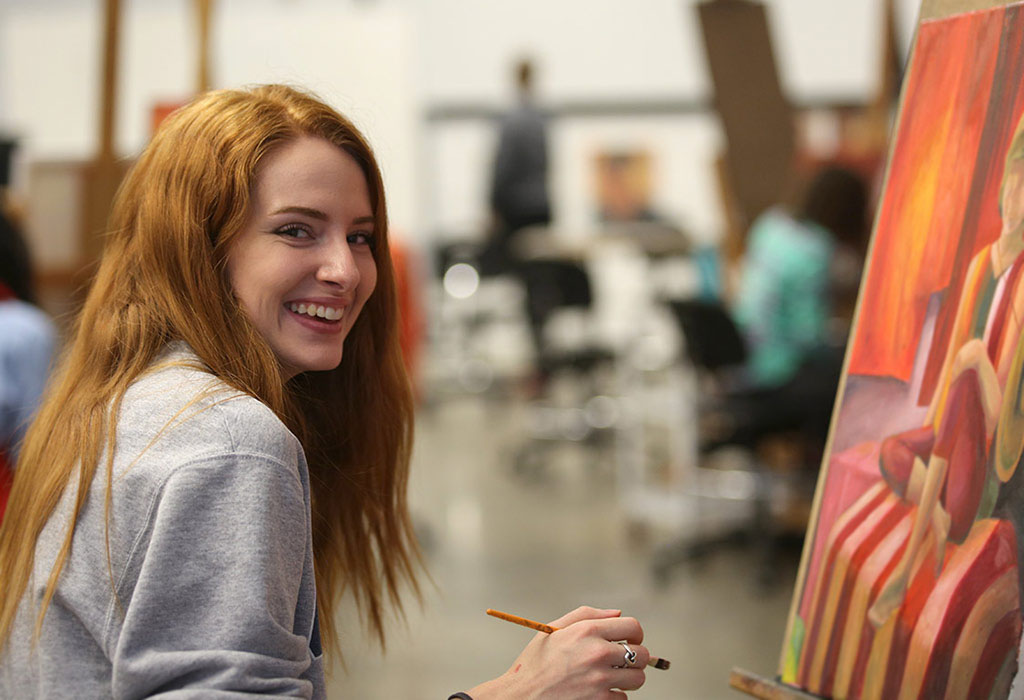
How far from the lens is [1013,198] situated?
108cm

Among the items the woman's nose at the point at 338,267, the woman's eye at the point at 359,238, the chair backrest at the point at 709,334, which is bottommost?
the chair backrest at the point at 709,334

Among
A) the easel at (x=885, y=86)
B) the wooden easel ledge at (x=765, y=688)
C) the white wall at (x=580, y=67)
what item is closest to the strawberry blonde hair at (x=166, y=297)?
the wooden easel ledge at (x=765, y=688)

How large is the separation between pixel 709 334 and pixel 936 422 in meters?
2.75

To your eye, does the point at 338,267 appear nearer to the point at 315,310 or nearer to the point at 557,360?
the point at 315,310

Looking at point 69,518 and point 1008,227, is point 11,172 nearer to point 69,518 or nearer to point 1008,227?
point 69,518

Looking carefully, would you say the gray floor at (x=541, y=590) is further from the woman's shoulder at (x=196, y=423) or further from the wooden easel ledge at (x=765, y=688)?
the woman's shoulder at (x=196, y=423)

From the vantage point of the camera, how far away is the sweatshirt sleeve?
36.5 inches

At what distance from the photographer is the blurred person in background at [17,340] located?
254cm

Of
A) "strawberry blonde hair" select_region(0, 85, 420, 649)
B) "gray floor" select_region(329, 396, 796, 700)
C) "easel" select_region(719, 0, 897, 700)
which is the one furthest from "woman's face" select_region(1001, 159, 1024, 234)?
"easel" select_region(719, 0, 897, 700)

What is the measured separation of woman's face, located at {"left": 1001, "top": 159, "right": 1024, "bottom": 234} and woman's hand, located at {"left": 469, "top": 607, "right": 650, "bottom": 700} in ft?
1.70

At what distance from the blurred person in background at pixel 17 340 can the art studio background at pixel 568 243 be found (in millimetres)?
363

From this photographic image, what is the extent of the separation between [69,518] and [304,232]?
36cm

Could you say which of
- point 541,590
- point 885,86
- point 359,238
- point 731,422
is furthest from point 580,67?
point 359,238

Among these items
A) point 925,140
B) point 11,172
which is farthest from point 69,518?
point 11,172
